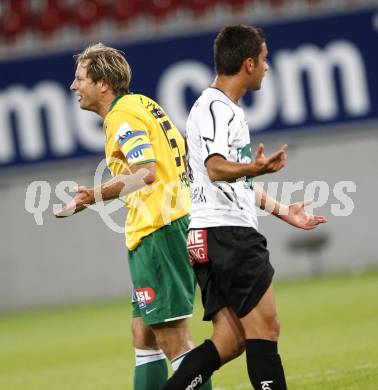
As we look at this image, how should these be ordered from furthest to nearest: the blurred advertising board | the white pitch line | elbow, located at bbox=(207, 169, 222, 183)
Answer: the blurred advertising board < the white pitch line < elbow, located at bbox=(207, 169, 222, 183)

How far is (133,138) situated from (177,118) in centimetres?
1004

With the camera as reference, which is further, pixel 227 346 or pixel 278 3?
pixel 278 3

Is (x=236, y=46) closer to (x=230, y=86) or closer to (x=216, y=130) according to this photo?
(x=230, y=86)

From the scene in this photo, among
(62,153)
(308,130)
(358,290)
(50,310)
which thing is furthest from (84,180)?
(358,290)

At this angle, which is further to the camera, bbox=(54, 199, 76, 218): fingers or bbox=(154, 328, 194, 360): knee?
bbox=(154, 328, 194, 360): knee

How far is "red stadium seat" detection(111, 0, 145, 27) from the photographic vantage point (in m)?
16.1

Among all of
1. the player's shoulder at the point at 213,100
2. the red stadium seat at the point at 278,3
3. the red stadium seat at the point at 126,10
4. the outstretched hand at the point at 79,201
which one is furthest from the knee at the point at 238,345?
the red stadium seat at the point at 126,10

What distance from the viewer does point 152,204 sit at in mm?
5633

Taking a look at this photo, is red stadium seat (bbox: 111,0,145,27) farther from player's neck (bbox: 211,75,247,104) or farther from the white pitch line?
player's neck (bbox: 211,75,247,104)

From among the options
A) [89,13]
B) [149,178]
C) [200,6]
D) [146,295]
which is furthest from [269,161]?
[89,13]

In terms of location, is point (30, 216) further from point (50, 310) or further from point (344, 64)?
point (344, 64)

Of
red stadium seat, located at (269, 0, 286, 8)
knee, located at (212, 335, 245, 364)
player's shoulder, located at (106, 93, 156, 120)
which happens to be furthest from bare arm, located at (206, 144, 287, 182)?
red stadium seat, located at (269, 0, 286, 8)

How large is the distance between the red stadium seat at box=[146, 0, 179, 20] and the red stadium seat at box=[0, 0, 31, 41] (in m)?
1.94

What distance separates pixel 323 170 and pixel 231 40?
35.8 feet
